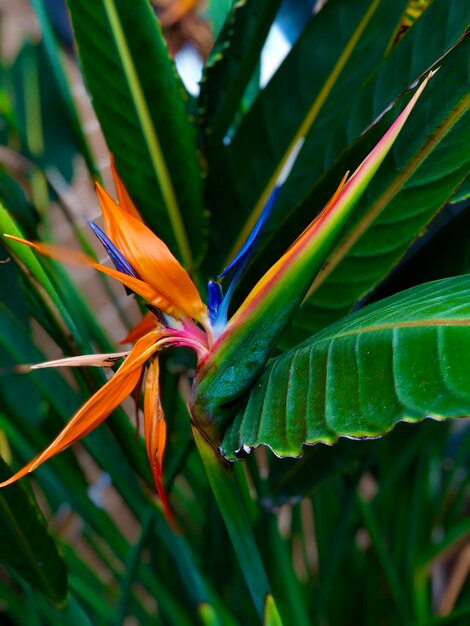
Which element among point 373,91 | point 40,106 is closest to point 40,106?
point 40,106

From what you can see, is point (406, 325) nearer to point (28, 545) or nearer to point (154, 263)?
point (154, 263)

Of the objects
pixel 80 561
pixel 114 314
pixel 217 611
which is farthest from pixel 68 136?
pixel 217 611

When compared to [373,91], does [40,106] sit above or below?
above

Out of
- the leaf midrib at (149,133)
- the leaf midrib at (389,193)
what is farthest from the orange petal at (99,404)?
the leaf midrib at (149,133)

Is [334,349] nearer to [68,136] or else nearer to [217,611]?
[217,611]

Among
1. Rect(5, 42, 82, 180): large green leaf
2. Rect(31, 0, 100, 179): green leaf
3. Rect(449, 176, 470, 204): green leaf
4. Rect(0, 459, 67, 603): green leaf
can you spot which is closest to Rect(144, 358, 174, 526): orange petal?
Rect(0, 459, 67, 603): green leaf

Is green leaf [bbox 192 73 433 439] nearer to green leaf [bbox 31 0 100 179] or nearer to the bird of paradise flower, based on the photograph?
the bird of paradise flower
